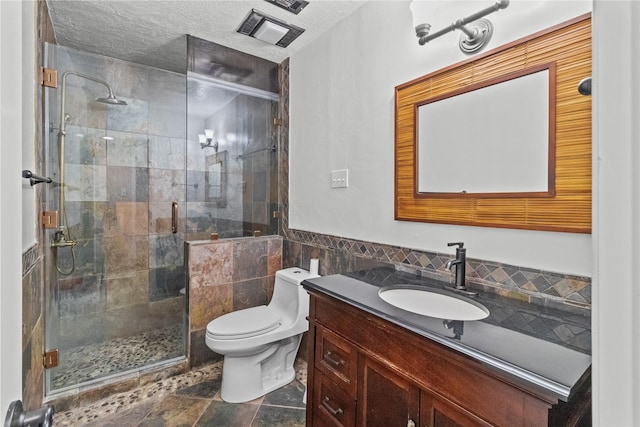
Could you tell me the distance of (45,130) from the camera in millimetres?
1881

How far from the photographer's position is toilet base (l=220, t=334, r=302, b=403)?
1889 millimetres

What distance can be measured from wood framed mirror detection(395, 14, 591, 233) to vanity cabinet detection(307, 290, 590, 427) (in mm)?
629

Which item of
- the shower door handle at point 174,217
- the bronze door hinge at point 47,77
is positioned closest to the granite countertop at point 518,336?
the bronze door hinge at point 47,77

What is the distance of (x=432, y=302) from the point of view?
1281 mm

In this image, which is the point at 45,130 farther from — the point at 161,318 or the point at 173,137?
the point at 161,318

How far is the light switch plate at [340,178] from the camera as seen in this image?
1.93 meters

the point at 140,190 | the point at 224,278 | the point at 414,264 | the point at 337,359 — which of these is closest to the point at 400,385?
the point at 337,359

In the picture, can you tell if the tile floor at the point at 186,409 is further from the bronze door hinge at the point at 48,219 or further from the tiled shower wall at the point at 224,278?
the bronze door hinge at the point at 48,219

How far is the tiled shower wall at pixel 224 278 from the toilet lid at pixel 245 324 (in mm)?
247

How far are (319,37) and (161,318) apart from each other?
2.69 meters

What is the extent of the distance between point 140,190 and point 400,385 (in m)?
2.63
